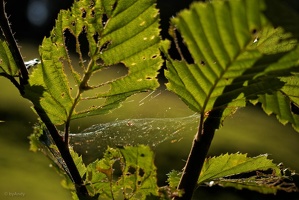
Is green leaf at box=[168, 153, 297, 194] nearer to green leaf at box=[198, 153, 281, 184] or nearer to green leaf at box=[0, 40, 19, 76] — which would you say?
green leaf at box=[198, 153, 281, 184]

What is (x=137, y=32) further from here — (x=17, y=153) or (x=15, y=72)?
(x=17, y=153)

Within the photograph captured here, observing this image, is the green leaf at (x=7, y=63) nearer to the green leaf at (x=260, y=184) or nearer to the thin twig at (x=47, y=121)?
the thin twig at (x=47, y=121)

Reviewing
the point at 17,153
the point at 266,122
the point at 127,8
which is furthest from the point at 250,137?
the point at 127,8

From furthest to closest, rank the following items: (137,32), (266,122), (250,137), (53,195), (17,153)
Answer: (266,122) < (250,137) < (17,153) < (53,195) < (137,32)

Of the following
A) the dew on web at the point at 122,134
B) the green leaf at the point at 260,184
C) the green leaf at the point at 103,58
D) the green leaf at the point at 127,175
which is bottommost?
the dew on web at the point at 122,134

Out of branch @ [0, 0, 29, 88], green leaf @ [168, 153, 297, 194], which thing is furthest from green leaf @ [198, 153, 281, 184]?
branch @ [0, 0, 29, 88]

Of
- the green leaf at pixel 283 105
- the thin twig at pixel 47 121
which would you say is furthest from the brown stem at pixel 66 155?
the green leaf at pixel 283 105

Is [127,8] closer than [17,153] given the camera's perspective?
Yes
